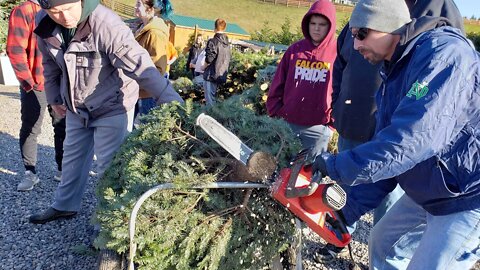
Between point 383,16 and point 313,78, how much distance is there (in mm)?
1678

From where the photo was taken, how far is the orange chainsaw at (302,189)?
1.93 metres

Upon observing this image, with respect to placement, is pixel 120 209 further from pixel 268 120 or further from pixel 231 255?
pixel 268 120

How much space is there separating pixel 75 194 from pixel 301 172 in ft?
7.76

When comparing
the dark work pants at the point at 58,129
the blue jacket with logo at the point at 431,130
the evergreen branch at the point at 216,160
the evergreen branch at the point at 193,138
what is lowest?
the dark work pants at the point at 58,129

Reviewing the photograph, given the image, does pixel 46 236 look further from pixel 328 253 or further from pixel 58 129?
pixel 328 253

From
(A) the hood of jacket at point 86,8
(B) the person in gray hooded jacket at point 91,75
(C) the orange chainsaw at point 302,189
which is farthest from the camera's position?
(B) the person in gray hooded jacket at point 91,75

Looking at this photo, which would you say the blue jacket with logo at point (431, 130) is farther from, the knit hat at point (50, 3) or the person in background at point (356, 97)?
the knit hat at point (50, 3)

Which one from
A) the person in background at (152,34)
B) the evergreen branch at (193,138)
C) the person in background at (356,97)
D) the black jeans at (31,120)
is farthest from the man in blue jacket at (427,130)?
the black jeans at (31,120)

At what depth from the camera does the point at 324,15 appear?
3.57m

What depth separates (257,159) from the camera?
7.13 ft

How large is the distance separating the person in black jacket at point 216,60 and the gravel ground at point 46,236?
3.55 m

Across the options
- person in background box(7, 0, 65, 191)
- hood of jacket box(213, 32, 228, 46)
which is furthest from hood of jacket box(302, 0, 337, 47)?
hood of jacket box(213, 32, 228, 46)

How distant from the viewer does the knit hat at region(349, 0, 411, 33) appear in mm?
1954

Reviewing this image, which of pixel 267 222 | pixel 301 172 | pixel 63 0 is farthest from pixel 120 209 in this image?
pixel 63 0
